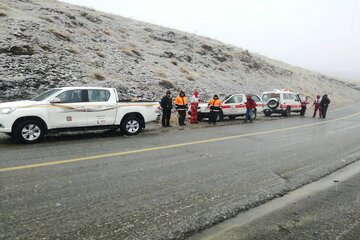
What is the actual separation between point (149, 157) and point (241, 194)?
323 centimetres

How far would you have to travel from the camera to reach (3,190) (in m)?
5.36

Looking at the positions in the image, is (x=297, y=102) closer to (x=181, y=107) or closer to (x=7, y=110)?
(x=181, y=107)

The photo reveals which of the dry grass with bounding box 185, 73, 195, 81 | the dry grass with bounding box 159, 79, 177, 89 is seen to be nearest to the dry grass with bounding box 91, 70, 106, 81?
the dry grass with bounding box 159, 79, 177, 89

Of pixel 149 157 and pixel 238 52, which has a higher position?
pixel 238 52

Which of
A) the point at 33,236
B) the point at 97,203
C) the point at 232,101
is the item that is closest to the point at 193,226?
the point at 97,203

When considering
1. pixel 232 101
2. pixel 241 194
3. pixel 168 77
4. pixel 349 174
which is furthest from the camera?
pixel 168 77

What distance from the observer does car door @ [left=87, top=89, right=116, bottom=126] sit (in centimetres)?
1177

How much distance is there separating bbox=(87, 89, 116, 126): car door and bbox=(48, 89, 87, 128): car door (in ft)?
0.72

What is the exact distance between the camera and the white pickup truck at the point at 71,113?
33.6 ft

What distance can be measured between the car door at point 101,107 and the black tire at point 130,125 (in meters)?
0.48

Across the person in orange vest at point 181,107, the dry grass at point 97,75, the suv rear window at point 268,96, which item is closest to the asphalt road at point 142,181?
the person in orange vest at point 181,107

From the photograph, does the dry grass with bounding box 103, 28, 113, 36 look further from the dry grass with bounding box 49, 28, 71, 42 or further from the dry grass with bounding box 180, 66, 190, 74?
the dry grass with bounding box 180, 66, 190, 74

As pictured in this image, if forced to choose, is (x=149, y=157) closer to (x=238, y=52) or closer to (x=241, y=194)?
(x=241, y=194)

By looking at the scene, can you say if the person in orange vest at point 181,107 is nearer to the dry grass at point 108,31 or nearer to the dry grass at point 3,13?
the dry grass at point 3,13
